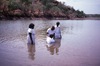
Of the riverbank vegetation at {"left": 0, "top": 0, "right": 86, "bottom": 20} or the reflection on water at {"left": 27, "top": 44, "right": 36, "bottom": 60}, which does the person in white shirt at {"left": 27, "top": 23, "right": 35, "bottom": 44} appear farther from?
the riverbank vegetation at {"left": 0, "top": 0, "right": 86, "bottom": 20}

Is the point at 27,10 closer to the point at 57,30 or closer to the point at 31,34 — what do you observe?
the point at 57,30

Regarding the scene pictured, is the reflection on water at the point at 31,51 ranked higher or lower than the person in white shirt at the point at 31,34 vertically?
lower

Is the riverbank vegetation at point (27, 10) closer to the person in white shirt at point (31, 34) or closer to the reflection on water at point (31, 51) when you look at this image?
the person in white shirt at point (31, 34)

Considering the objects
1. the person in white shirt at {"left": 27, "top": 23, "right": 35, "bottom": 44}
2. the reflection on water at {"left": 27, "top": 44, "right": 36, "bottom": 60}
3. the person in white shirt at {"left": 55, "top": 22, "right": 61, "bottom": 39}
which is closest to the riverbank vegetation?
the person in white shirt at {"left": 55, "top": 22, "right": 61, "bottom": 39}

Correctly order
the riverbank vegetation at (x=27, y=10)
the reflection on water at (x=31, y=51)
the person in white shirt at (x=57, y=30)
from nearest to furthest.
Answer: the reflection on water at (x=31, y=51)
the person in white shirt at (x=57, y=30)
the riverbank vegetation at (x=27, y=10)

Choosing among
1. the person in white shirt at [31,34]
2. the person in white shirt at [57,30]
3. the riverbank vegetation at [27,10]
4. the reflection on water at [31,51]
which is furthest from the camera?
the riverbank vegetation at [27,10]

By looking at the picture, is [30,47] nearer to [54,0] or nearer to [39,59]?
[39,59]

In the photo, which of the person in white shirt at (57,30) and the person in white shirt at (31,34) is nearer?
the person in white shirt at (31,34)

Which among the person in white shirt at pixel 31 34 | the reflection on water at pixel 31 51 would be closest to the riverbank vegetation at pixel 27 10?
the person in white shirt at pixel 31 34

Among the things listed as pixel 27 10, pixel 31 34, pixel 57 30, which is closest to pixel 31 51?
pixel 31 34

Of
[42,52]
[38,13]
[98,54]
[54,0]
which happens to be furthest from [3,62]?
[54,0]

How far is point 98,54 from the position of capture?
10.5 meters

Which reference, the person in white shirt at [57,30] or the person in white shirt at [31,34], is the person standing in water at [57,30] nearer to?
the person in white shirt at [57,30]

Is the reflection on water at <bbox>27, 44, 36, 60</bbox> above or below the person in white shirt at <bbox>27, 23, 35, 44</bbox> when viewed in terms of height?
below
